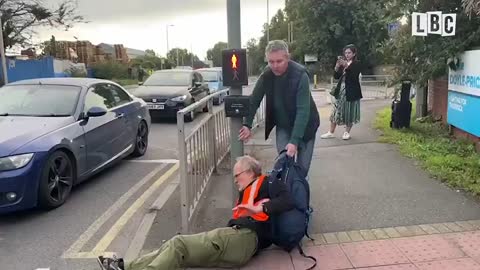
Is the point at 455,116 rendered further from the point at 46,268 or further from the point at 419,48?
the point at 46,268

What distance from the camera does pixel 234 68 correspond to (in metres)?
4.69

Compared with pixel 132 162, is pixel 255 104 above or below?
above

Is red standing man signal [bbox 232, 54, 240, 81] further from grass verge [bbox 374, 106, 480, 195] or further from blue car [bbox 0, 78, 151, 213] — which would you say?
grass verge [bbox 374, 106, 480, 195]

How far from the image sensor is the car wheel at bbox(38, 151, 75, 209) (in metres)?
5.41

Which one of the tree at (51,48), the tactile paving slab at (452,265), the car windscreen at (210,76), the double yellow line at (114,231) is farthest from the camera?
the tree at (51,48)

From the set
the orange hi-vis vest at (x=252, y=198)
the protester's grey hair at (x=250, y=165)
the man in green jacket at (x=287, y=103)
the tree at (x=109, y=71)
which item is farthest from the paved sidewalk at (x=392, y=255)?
the tree at (x=109, y=71)

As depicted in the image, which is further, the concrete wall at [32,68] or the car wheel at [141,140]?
the concrete wall at [32,68]

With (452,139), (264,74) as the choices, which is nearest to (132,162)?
(264,74)

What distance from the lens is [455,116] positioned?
859cm

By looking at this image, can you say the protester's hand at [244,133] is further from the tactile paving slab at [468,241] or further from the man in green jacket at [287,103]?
the tactile paving slab at [468,241]

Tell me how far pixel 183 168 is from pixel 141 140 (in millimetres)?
4508

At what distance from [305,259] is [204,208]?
5.49 feet

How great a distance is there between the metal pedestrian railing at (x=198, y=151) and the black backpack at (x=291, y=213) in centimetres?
81

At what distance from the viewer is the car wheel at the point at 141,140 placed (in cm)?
842
